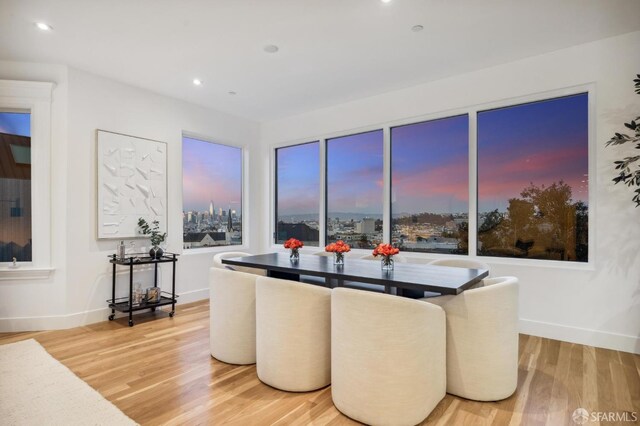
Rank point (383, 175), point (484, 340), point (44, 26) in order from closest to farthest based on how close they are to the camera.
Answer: point (484, 340), point (44, 26), point (383, 175)

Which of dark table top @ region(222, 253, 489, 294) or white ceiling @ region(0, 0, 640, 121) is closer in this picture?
dark table top @ region(222, 253, 489, 294)

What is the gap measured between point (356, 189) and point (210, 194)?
239cm

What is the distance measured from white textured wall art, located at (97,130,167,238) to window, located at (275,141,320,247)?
2.03 meters

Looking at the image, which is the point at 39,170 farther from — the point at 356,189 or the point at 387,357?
the point at 387,357

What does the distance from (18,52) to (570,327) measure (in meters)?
6.46

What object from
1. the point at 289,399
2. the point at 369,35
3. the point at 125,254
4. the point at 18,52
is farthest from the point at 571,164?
the point at 18,52

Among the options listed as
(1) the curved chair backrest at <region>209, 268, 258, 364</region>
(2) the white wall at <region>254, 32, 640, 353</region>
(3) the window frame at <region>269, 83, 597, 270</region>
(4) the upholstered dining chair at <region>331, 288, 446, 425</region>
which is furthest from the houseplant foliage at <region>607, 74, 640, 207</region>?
(1) the curved chair backrest at <region>209, 268, 258, 364</region>

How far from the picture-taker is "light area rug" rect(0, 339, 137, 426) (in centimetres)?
215

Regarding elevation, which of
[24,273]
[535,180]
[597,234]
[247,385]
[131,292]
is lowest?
[247,385]

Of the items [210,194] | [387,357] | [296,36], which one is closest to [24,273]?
[210,194]

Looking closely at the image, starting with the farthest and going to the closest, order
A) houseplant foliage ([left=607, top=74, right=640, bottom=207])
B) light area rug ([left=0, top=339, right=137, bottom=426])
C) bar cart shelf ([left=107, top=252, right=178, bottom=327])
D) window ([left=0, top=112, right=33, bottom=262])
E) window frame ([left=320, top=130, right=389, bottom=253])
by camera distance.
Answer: window frame ([left=320, top=130, right=389, bottom=253]) < bar cart shelf ([left=107, top=252, right=178, bottom=327]) < window ([left=0, top=112, right=33, bottom=262]) < houseplant foliage ([left=607, top=74, right=640, bottom=207]) < light area rug ([left=0, top=339, right=137, bottom=426])

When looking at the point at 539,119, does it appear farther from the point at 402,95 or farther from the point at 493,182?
the point at 402,95

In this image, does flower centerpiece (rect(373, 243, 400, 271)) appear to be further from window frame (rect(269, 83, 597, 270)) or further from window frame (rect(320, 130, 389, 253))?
window frame (rect(320, 130, 389, 253))

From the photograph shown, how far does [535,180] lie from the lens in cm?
382
